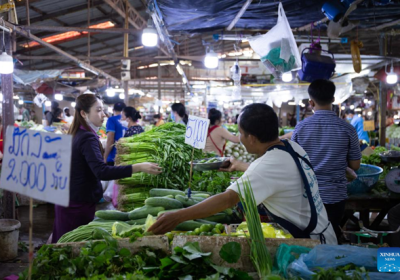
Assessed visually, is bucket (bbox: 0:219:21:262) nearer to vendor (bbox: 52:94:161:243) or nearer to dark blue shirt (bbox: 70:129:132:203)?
vendor (bbox: 52:94:161:243)

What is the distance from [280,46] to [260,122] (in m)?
2.44

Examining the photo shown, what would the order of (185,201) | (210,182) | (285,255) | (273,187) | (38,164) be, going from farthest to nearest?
(210,182), (185,201), (273,187), (285,255), (38,164)

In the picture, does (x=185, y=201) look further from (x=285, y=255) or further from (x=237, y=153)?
(x=237, y=153)

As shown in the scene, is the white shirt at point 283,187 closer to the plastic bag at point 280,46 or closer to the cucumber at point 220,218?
the cucumber at point 220,218

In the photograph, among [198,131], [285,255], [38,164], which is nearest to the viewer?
[38,164]

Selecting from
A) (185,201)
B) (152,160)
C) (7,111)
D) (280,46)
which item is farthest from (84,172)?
(7,111)

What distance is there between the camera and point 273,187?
2.04m

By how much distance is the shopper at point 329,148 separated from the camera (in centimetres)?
323

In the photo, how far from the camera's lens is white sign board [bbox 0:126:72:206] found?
5.24ft

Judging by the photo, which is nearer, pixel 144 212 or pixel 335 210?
pixel 144 212

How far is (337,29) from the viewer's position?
200 inches

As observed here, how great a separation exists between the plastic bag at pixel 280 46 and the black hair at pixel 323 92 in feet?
2.78

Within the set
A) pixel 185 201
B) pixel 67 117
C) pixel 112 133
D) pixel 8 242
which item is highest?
pixel 67 117

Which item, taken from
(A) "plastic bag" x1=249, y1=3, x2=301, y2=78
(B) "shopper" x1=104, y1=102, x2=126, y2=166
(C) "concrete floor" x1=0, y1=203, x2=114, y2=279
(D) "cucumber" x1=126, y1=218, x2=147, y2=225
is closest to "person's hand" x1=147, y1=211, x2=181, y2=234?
(D) "cucumber" x1=126, y1=218, x2=147, y2=225
